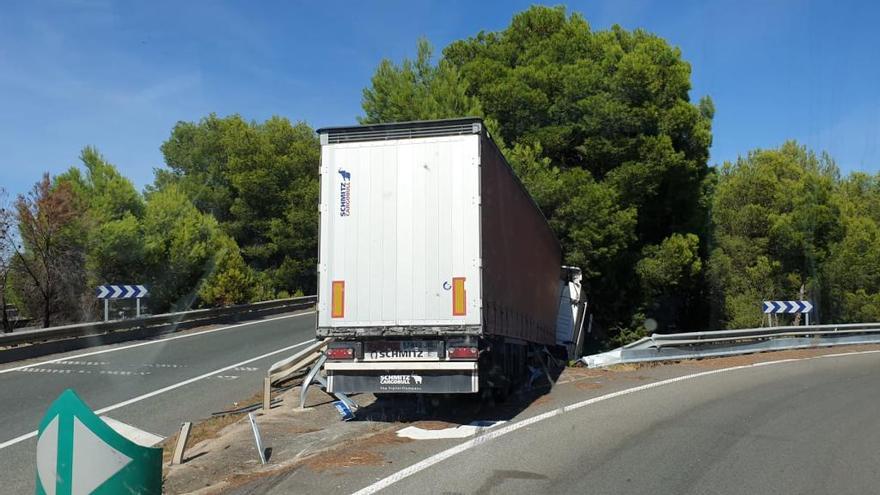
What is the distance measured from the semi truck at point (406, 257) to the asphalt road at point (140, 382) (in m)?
3.30

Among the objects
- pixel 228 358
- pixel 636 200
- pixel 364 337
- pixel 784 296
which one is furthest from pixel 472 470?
pixel 784 296

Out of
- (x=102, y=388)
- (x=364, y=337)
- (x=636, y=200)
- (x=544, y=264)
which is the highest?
(x=636, y=200)

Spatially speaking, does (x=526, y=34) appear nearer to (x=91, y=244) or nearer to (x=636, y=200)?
(x=636, y=200)

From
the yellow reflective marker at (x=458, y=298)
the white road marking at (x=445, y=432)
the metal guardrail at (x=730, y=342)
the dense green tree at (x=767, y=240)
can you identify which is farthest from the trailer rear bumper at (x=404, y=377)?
the dense green tree at (x=767, y=240)

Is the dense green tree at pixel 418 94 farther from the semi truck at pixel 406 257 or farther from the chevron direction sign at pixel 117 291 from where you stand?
the semi truck at pixel 406 257

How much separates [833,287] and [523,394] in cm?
3070

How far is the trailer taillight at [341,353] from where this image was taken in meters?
8.77

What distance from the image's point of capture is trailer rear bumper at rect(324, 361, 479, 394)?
8.52 meters

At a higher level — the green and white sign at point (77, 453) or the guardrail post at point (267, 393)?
the green and white sign at point (77, 453)

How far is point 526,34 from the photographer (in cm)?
2827

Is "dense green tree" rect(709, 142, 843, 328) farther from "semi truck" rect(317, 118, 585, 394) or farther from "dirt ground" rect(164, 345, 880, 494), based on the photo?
"semi truck" rect(317, 118, 585, 394)

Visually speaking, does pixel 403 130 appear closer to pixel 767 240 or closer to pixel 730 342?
Answer: pixel 730 342

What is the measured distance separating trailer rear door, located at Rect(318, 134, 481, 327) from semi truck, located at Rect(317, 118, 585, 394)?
0.04ft

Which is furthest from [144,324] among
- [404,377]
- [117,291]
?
[404,377]
